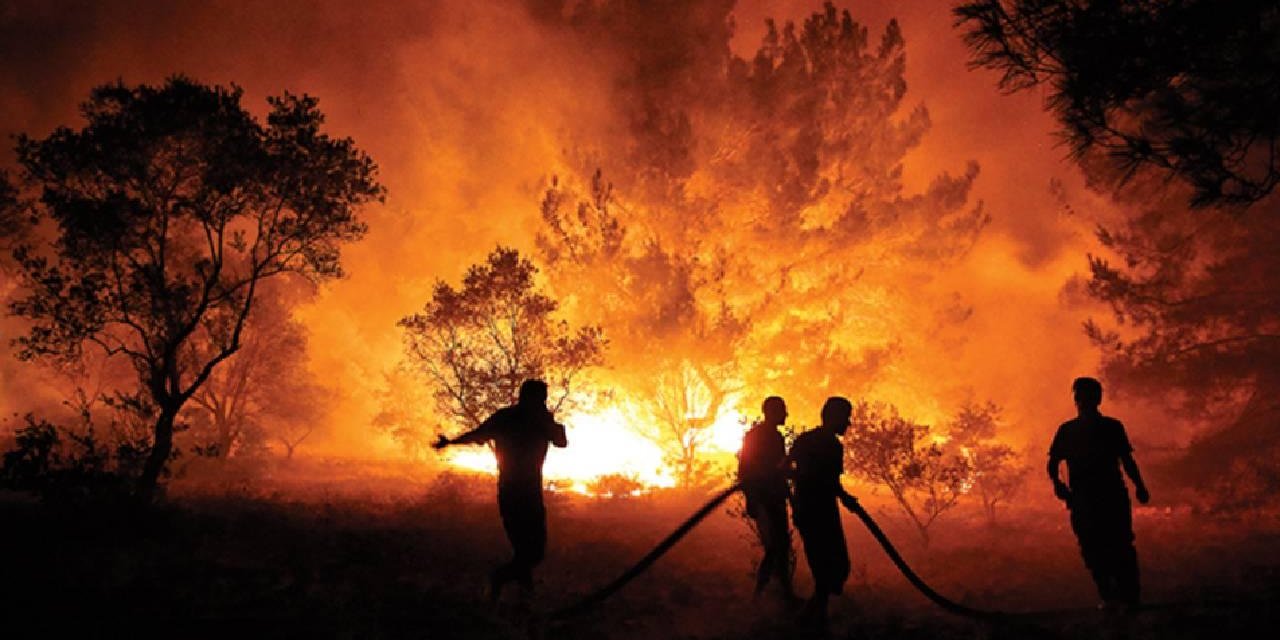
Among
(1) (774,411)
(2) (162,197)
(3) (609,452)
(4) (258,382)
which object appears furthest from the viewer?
(4) (258,382)

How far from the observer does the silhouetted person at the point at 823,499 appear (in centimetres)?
740

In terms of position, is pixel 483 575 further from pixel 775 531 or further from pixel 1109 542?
pixel 1109 542

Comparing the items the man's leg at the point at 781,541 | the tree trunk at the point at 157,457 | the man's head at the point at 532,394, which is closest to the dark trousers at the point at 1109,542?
the man's leg at the point at 781,541

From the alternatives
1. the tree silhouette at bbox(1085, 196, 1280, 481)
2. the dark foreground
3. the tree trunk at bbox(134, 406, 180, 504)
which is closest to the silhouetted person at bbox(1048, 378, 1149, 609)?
the dark foreground

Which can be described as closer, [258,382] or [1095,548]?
[1095,548]

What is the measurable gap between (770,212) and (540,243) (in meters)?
8.51

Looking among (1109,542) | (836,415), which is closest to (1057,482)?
(1109,542)

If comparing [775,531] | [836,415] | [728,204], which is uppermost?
[728,204]

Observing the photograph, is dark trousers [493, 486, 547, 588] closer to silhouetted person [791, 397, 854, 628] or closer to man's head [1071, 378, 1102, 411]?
silhouetted person [791, 397, 854, 628]

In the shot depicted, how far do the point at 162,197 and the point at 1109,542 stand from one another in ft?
56.3

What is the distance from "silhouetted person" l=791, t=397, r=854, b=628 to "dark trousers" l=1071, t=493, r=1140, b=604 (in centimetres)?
268

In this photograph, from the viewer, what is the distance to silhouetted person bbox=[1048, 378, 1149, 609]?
7.61 metres

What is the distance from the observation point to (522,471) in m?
7.81

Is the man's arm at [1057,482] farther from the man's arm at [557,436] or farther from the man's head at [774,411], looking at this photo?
the man's arm at [557,436]
